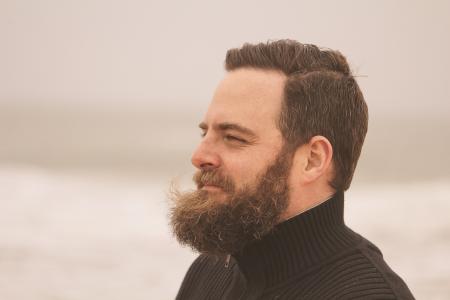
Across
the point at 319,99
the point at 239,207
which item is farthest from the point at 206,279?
the point at 319,99

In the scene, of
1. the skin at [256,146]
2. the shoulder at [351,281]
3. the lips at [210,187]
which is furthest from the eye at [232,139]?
the shoulder at [351,281]

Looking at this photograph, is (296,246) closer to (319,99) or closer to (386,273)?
(386,273)

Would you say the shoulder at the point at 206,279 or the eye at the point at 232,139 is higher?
the eye at the point at 232,139

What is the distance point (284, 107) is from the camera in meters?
1.68

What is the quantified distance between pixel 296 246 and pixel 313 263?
0.17 feet

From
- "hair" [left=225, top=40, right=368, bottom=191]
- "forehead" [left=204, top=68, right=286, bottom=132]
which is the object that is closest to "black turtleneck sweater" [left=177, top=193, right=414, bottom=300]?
"hair" [left=225, top=40, right=368, bottom=191]

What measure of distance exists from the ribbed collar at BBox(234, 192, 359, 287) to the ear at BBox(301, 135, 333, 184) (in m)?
0.07

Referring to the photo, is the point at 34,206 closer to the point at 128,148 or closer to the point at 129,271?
the point at 129,271

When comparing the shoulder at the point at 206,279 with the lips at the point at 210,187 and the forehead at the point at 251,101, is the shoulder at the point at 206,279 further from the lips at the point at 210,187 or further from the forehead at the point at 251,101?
the forehead at the point at 251,101

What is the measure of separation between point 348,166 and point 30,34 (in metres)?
34.3

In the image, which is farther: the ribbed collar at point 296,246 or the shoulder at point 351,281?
the ribbed collar at point 296,246

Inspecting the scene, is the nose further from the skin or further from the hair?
the hair

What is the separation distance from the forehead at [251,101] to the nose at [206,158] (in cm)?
6

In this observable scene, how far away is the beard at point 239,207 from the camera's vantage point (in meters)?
1.63
